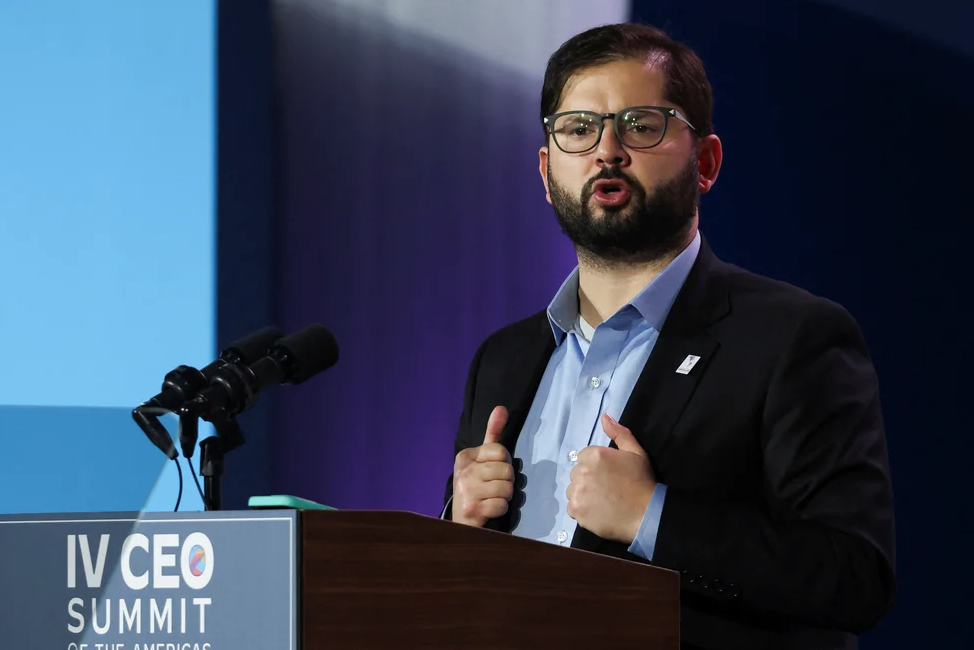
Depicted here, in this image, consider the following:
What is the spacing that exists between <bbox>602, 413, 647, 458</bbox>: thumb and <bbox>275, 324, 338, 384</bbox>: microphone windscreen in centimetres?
40

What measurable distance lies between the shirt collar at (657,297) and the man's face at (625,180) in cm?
4

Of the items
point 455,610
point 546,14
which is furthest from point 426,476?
point 455,610

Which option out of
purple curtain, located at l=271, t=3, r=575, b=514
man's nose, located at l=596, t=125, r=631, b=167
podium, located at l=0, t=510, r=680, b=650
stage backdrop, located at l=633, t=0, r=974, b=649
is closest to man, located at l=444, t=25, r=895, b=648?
man's nose, located at l=596, t=125, r=631, b=167

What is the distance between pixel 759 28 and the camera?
2963mm

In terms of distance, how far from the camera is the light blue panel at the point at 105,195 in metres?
3.12

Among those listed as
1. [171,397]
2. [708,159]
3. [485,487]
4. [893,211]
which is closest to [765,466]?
[485,487]

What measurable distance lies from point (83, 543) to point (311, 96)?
252 centimetres

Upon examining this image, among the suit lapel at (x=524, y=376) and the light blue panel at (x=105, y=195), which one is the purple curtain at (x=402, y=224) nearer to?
the light blue panel at (x=105, y=195)

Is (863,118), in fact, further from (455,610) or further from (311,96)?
(455,610)

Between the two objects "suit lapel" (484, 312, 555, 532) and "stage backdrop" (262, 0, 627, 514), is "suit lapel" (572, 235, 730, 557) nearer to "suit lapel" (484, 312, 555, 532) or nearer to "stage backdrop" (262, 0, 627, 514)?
"suit lapel" (484, 312, 555, 532)

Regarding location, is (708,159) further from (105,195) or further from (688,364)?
(105,195)

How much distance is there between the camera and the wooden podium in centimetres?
96

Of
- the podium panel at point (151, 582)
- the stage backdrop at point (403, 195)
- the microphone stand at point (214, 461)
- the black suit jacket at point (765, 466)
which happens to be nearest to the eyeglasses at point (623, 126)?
the black suit jacket at point (765, 466)

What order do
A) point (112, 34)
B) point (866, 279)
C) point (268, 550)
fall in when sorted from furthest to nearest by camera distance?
point (112, 34)
point (866, 279)
point (268, 550)
